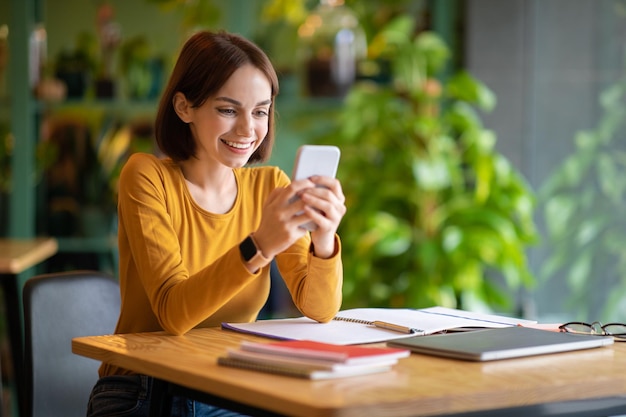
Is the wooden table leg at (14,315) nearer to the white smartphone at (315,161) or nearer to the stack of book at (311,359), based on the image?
the white smartphone at (315,161)

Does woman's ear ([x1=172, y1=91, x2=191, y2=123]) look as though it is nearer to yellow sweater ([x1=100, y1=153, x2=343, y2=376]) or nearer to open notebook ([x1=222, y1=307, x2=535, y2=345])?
yellow sweater ([x1=100, y1=153, x2=343, y2=376])

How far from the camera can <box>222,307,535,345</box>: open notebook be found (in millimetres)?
1730

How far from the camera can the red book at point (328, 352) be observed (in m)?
1.38

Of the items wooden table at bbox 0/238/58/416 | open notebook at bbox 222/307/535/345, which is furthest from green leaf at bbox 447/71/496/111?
open notebook at bbox 222/307/535/345

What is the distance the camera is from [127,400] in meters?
1.82

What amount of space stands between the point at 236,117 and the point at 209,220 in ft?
0.75

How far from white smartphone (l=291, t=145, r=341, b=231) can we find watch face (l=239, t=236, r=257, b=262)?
0.47ft

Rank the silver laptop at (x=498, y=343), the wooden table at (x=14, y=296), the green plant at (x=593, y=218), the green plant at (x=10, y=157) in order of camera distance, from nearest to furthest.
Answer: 1. the silver laptop at (x=498, y=343)
2. the wooden table at (x=14, y=296)
3. the green plant at (x=593, y=218)
4. the green plant at (x=10, y=157)

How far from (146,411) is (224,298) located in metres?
0.24

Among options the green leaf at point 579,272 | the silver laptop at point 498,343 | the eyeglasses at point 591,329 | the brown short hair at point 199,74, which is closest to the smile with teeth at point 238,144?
the brown short hair at point 199,74

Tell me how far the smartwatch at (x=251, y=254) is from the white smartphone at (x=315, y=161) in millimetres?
143

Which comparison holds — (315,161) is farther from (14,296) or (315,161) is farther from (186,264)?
(14,296)

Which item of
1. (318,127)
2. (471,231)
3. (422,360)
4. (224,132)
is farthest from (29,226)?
(422,360)

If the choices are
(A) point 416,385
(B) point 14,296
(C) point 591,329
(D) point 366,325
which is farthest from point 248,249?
(B) point 14,296
